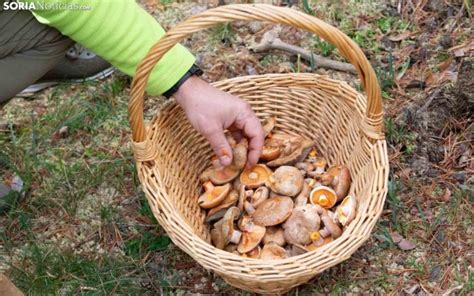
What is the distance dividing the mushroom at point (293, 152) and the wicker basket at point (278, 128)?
82 millimetres

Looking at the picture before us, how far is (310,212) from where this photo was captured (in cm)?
179

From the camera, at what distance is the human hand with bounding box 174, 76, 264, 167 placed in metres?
1.72

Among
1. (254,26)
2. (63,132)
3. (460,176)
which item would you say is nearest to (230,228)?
(460,176)

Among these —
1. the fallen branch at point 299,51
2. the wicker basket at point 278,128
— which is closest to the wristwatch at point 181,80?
the wicker basket at point 278,128

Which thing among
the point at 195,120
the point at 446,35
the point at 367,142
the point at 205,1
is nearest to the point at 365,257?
the point at 367,142

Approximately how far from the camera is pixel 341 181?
1.88 m

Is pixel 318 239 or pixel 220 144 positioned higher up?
pixel 220 144

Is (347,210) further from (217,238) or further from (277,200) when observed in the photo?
(217,238)

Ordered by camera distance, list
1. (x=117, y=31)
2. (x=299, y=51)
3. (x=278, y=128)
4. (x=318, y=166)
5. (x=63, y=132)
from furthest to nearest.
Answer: (x=299, y=51), (x=63, y=132), (x=278, y=128), (x=318, y=166), (x=117, y=31)

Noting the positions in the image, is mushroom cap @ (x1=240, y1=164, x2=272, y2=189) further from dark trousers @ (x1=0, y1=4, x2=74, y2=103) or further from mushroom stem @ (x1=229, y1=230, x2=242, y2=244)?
dark trousers @ (x1=0, y1=4, x2=74, y2=103)

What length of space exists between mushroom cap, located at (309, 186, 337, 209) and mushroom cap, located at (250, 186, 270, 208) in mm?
127

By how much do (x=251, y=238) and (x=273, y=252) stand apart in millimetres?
83

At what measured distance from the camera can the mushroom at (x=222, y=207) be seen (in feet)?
6.22

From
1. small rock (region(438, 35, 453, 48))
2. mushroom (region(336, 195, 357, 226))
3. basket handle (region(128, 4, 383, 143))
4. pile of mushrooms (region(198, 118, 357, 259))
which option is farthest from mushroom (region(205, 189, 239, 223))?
small rock (region(438, 35, 453, 48))
